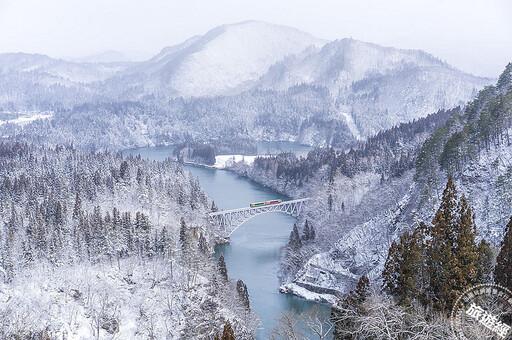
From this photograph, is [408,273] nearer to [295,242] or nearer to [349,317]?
[349,317]

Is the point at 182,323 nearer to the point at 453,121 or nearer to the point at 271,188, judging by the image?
the point at 453,121

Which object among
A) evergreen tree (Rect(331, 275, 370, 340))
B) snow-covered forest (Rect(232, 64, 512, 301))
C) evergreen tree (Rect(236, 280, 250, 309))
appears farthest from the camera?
evergreen tree (Rect(236, 280, 250, 309))

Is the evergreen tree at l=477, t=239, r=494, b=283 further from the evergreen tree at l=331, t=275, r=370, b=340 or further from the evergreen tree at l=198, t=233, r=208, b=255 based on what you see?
the evergreen tree at l=198, t=233, r=208, b=255

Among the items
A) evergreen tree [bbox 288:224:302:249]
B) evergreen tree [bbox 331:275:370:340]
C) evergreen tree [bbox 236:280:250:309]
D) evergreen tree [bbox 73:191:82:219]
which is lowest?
evergreen tree [bbox 236:280:250:309]

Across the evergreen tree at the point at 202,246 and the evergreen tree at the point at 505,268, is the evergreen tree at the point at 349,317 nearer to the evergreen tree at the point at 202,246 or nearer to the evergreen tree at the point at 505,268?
the evergreen tree at the point at 505,268

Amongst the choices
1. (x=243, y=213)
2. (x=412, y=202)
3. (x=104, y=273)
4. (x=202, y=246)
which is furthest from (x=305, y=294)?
(x=243, y=213)

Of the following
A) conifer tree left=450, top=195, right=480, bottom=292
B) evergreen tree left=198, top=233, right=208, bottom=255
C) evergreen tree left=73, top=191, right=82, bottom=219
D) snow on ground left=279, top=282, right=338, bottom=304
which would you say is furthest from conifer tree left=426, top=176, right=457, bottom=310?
evergreen tree left=73, top=191, right=82, bottom=219
